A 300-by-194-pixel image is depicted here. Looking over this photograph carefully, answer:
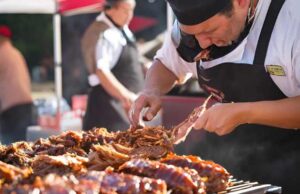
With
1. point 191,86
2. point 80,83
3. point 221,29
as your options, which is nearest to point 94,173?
point 221,29

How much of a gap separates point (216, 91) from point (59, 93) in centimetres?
565

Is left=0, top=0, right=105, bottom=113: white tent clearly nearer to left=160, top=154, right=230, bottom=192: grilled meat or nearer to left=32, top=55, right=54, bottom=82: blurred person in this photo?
left=160, top=154, right=230, bottom=192: grilled meat

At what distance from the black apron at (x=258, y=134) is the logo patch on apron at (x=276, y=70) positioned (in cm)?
5

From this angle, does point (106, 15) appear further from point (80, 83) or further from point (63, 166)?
point (63, 166)

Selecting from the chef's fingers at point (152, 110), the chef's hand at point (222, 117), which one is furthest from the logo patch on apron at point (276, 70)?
the chef's fingers at point (152, 110)

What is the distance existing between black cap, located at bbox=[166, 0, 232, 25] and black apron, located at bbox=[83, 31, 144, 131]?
12.3 ft

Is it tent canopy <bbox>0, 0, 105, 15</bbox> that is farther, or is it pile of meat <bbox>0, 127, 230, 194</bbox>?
tent canopy <bbox>0, 0, 105, 15</bbox>

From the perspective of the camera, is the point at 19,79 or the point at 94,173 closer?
the point at 94,173

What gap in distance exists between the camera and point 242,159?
3.82 m

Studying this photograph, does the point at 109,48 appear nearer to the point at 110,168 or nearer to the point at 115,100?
the point at 115,100

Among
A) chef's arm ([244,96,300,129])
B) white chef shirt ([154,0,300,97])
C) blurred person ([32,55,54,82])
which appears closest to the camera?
chef's arm ([244,96,300,129])

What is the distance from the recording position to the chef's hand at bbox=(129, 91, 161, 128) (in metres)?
3.61

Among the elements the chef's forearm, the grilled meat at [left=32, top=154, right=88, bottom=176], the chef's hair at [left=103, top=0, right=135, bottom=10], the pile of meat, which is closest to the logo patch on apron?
the pile of meat

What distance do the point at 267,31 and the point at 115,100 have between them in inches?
144
